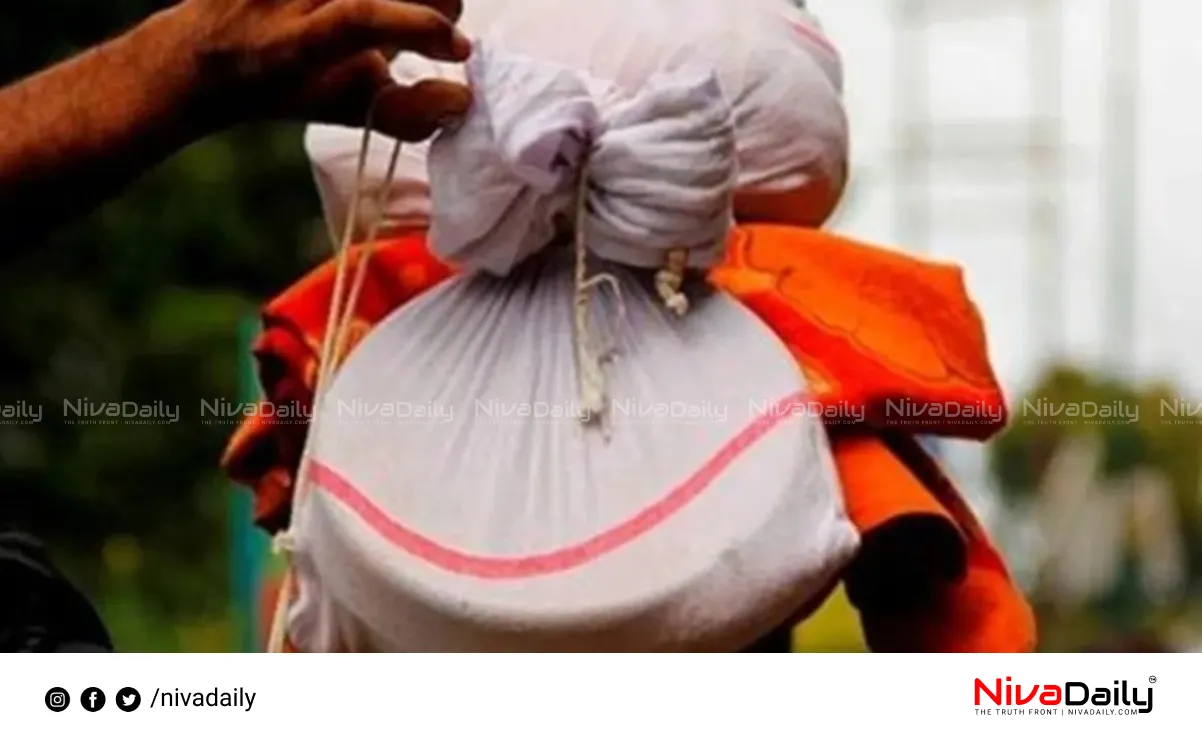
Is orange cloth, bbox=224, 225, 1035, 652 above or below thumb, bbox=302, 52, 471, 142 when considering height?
below

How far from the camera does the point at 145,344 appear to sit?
149cm

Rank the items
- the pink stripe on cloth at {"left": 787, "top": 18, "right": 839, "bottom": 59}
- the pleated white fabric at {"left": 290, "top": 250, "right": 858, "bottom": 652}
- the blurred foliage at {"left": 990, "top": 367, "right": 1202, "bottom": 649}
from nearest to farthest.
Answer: the pleated white fabric at {"left": 290, "top": 250, "right": 858, "bottom": 652}
the pink stripe on cloth at {"left": 787, "top": 18, "right": 839, "bottom": 59}
the blurred foliage at {"left": 990, "top": 367, "right": 1202, "bottom": 649}

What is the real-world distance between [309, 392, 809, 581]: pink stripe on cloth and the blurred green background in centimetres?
30

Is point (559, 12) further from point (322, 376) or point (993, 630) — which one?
point (993, 630)

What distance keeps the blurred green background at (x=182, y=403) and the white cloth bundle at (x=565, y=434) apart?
0.29 meters

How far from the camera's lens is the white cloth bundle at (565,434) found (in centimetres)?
80
